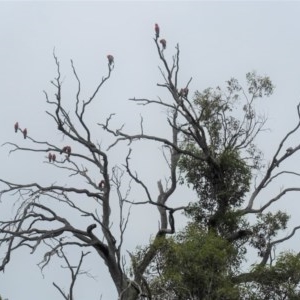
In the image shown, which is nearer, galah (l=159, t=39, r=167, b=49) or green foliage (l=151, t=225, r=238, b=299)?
green foliage (l=151, t=225, r=238, b=299)

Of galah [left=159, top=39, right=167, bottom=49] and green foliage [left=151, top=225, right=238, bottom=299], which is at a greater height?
galah [left=159, top=39, right=167, bottom=49]

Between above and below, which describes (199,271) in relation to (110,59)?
below

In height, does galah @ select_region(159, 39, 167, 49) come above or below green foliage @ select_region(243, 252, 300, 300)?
above

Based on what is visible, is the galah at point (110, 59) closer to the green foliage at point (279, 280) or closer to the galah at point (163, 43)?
the galah at point (163, 43)

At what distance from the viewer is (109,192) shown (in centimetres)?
1606

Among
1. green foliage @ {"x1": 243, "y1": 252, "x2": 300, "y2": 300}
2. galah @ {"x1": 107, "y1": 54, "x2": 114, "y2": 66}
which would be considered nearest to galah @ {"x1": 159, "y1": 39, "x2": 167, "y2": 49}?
galah @ {"x1": 107, "y1": 54, "x2": 114, "y2": 66}

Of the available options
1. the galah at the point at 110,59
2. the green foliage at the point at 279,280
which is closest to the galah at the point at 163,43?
the galah at the point at 110,59

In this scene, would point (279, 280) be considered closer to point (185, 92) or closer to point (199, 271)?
point (199, 271)

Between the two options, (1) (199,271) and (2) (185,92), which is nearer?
(1) (199,271)

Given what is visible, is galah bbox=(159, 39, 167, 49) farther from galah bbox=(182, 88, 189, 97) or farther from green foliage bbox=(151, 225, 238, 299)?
green foliage bbox=(151, 225, 238, 299)

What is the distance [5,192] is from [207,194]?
4.73 meters

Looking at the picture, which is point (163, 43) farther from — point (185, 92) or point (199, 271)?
point (199, 271)

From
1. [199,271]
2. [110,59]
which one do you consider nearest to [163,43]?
[110,59]

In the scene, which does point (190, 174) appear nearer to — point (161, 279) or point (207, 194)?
point (207, 194)
